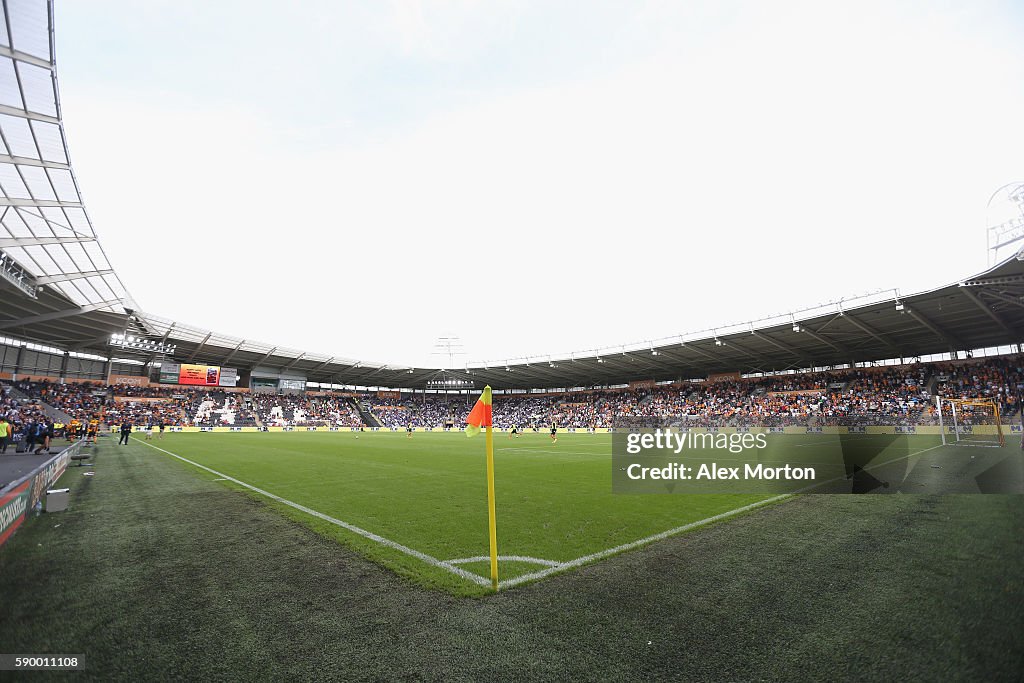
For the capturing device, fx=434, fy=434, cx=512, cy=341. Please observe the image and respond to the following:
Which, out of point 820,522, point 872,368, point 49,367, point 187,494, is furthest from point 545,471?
point 49,367

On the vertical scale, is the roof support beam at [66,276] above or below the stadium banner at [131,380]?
above

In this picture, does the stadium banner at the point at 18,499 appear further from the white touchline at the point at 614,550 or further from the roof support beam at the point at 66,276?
the roof support beam at the point at 66,276

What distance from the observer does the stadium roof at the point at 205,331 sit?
45.8 ft

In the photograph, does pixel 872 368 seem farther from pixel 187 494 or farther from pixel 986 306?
pixel 187 494

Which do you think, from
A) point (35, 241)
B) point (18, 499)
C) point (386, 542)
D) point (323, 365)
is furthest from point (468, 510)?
point (323, 365)

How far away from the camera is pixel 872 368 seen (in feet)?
127

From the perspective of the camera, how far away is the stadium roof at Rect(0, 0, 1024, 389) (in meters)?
14.0

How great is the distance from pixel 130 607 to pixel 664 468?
12730 mm

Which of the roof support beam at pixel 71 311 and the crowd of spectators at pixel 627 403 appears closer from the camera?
the crowd of spectators at pixel 627 403

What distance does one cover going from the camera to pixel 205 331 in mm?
46000

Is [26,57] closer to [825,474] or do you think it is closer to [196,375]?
[825,474]

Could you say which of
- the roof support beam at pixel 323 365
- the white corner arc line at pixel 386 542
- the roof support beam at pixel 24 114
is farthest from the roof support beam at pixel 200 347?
the white corner arc line at pixel 386 542

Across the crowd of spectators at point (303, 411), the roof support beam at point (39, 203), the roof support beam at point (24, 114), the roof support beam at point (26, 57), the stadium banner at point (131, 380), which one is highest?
the roof support beam at point (26, 57)

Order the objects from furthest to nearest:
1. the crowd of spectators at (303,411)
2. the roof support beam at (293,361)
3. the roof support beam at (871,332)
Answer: the roof support beam at (293,361), the crowd of spectators at (303,411), the roof support beam at (871,332)
